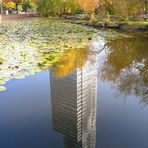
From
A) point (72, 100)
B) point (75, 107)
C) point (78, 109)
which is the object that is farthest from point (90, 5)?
point (78, 109)

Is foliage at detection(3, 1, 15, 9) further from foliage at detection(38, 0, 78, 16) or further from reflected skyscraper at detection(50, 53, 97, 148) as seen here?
reflected skyscraper at detection(50, 53, 97, 148)

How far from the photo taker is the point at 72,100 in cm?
523

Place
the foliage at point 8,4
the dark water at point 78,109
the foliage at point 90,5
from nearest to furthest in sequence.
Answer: the dark water at point 78,109 < the foliage at point 90,5 < the foliage at point 8,4

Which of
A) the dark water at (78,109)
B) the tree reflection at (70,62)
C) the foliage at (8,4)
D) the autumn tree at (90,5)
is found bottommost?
the dark water at (78,109)

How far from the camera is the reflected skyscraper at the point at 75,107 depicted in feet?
12.7

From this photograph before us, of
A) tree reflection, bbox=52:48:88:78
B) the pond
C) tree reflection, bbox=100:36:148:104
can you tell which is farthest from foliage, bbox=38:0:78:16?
the pond

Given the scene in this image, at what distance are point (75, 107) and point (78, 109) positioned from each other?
0.13 meters

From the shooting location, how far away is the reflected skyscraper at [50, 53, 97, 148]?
3.86m

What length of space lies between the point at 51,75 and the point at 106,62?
2450 mm

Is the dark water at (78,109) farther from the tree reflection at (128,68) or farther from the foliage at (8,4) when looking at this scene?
the foliage at (8,4)

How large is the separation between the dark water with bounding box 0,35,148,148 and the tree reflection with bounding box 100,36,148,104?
2cm

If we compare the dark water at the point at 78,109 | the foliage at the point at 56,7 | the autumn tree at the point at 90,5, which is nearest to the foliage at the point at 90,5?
the autumn tree at the point at 90,5

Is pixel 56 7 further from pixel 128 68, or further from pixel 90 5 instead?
pixel 128 68

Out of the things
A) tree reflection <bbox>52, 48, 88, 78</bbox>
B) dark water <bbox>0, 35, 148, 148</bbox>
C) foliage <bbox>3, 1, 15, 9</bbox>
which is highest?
foliage <bbox>3, 1, 15, 9</bbox>
